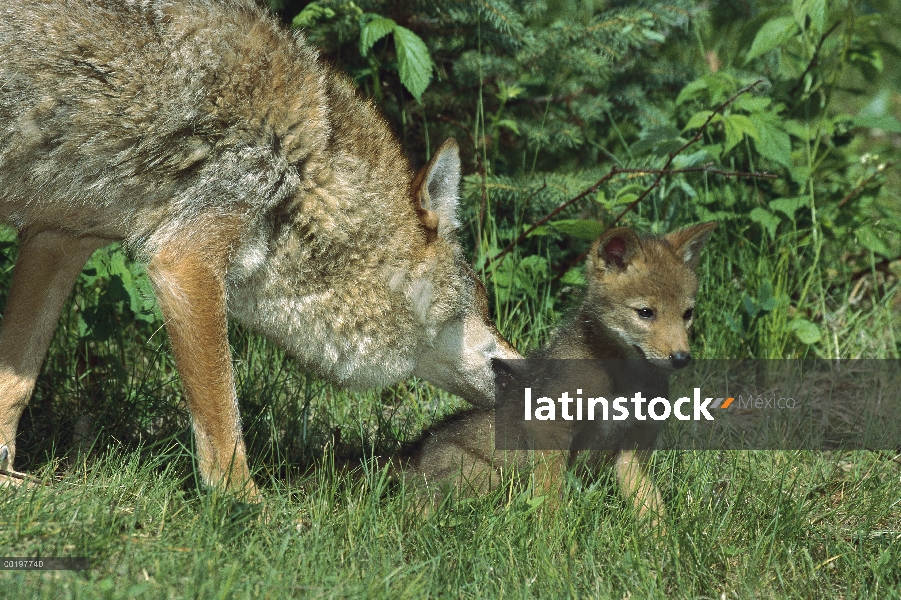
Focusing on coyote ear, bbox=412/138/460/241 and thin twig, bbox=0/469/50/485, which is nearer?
thin twig, bbox=0/469/50/485

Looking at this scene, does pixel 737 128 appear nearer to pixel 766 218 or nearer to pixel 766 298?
pixel 766 218

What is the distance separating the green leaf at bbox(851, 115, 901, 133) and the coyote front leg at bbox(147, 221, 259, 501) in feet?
12.5

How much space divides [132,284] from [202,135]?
51.3 inches

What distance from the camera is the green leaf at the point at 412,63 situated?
451cm

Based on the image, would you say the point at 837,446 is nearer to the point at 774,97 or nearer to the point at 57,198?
the point at 774,97

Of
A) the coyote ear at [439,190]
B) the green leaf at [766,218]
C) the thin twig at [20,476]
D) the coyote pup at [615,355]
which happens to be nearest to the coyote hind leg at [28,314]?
the thin twig at [20,476]

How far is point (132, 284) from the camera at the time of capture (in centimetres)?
449

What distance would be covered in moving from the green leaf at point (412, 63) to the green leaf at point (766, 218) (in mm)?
2120

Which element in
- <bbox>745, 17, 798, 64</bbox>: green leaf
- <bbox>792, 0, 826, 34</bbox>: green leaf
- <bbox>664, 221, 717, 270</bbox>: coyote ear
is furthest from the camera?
<bbox>745, 17, 798, 64</bbox>: green leaf

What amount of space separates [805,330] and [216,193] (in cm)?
346

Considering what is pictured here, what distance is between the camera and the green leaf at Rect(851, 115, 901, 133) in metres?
5.29

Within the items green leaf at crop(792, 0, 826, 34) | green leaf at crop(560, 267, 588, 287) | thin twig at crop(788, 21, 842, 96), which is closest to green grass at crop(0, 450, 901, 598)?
green leaf at crop(560, 267, 588, 287)

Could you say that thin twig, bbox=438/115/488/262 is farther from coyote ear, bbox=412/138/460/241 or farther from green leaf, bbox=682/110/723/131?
green leaf, bbox=682/110/723/131

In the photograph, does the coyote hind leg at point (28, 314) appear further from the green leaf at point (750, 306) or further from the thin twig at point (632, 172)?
the green leaf at point (750, 306)
